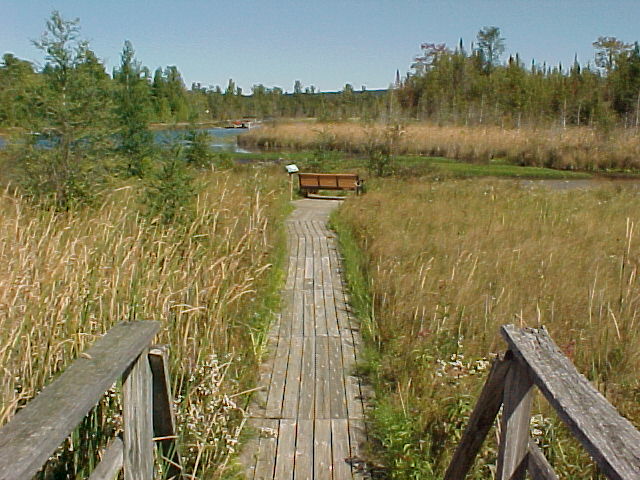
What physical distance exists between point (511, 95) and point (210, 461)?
44.3 meters

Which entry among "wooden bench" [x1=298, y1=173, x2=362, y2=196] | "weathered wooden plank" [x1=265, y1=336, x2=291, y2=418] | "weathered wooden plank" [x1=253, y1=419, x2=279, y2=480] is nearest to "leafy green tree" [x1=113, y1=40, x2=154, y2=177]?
"wooden bench" [x1=298, y1=173, x2=362, y2=196]

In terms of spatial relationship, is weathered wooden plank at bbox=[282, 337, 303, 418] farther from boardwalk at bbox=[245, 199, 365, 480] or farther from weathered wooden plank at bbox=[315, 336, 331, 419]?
weathered wooden plank at bbox=[315, 336, 331, 419]

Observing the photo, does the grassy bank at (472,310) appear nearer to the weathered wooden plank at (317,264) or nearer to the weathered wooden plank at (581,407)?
the weathered wooden plank at (317,264)

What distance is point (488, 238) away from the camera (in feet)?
24.2

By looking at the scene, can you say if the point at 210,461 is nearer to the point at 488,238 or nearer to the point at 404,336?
the point at 404,336

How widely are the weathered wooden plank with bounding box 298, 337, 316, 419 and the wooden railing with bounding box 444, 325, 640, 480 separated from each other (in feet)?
4.56

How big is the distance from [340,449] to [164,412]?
4.20ft

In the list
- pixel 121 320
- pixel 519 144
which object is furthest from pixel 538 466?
pixel 519 144

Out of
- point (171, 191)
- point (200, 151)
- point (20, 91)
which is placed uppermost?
point (20, 91)

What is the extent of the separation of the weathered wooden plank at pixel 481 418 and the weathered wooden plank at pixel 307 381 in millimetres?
1361

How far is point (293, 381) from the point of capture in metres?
4.19

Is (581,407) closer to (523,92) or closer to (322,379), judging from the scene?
(322,379)

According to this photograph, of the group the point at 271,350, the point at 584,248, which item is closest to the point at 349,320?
the point at 271,350

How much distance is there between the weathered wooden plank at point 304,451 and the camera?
10.3 ft
